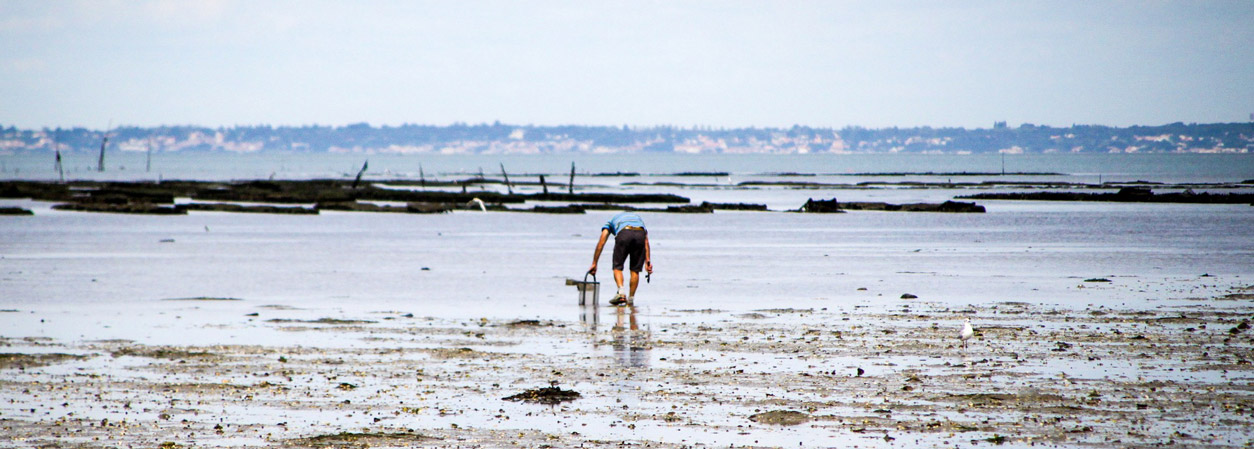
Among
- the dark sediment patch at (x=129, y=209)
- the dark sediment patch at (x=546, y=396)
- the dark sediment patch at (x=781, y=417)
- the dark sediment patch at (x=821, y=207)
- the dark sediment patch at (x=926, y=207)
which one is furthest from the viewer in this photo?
the dark sediment patch at (x=926, y=207)

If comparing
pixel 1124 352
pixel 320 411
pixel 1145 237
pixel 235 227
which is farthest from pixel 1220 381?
pixel 235 227

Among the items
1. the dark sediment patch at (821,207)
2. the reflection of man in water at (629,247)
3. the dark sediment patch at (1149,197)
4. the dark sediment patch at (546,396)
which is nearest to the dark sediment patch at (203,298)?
the reflection of man in water at (629,247)

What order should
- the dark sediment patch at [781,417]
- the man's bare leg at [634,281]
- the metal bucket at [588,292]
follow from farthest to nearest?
the man's bare leg at [634,281]
the metal bucket at [588,292]
the dark sediment patch at [781,417]

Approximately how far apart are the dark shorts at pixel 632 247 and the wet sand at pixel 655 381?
1.86 metres

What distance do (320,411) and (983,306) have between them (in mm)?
11126

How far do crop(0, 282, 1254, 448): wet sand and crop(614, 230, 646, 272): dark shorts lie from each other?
1.86 m

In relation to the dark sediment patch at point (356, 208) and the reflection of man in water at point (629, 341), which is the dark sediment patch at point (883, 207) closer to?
the dark sediment patch at point (356, 208)

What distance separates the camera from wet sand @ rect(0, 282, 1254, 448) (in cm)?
853

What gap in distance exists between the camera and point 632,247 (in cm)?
1834

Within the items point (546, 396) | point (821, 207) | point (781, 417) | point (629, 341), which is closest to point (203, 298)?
point (629, 341)

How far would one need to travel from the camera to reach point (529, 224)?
48.4 meters

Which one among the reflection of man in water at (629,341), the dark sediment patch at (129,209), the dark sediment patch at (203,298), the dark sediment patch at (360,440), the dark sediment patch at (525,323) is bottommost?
the dark sediment patch at (129,209)

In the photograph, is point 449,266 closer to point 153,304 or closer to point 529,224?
point 153,304

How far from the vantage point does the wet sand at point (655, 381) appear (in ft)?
28.0
